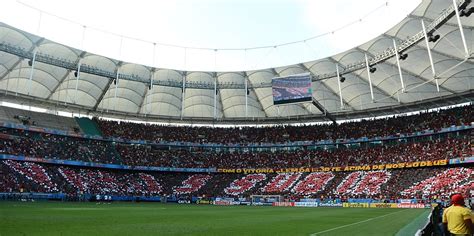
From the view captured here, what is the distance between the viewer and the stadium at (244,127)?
1911 inches

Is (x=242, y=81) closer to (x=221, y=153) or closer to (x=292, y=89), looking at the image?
(x=221, y=153)

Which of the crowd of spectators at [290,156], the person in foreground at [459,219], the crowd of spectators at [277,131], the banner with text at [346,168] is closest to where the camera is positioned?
the person in foreground at [459,219]

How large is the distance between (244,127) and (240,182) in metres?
→ 14.7

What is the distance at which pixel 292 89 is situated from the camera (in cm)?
5072

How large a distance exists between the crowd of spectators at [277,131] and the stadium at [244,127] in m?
0.26

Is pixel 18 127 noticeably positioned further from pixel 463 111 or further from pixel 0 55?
pixel 463 111

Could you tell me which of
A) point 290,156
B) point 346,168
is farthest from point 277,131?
point 346,168

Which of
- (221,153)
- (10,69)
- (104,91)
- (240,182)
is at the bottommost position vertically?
(240,182)

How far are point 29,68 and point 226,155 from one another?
1415 inches

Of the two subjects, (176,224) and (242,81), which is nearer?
(176,224)

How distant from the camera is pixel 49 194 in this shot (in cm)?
4859

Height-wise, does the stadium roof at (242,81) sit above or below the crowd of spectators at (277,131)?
above

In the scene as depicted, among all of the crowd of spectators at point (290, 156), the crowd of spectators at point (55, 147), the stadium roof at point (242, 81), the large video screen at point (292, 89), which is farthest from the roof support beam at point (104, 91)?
the large video screen at point (292, 89)

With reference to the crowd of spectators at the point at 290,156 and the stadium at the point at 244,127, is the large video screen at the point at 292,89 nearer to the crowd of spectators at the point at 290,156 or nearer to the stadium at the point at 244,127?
the stadium at the point at 244,127
